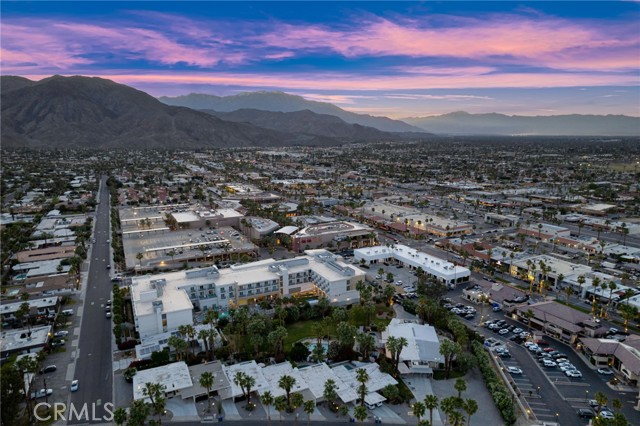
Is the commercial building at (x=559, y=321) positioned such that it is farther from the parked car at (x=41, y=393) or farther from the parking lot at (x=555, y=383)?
the parked car at (x=41, y=393)

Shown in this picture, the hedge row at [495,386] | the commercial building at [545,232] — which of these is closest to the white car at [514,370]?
the hedge row at [495,386]

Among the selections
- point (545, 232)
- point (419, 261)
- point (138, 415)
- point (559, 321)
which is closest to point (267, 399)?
point (138, 415)

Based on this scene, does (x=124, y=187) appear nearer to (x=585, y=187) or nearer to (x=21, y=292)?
(x=21, y=292)

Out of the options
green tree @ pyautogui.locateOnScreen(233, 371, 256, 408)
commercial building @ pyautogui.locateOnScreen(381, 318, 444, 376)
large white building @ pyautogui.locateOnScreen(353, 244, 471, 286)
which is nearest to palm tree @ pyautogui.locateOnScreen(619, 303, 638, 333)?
large white building @ pyautogui.locateOnScreen(353, 244, 471, 286)

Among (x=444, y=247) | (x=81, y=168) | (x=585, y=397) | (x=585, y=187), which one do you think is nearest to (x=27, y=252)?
(x=444, y=247)

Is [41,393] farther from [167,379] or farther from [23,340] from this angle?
[23,340]
